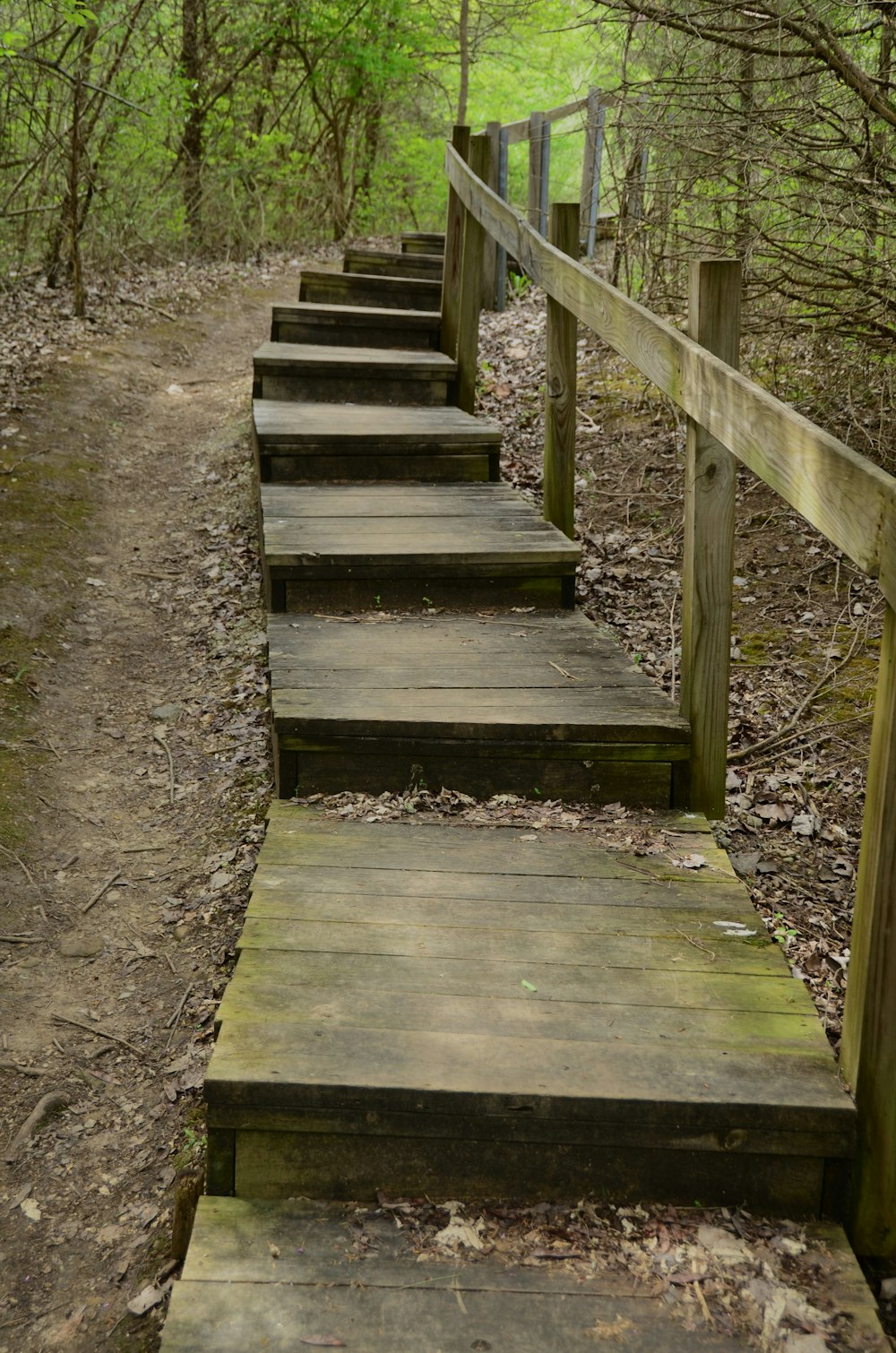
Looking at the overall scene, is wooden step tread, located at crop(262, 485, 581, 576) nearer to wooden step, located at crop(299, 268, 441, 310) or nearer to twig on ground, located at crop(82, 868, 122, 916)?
twig on ground, located at crop(82, 868, 122, 916)

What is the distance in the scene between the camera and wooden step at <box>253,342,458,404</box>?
622cm

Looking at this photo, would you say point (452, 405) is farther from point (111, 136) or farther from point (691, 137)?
point (111, 136)

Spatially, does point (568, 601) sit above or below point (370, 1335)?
above

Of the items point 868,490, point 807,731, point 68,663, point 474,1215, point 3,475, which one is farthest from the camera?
point 3,475

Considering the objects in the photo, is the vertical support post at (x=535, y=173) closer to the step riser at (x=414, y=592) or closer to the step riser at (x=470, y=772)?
the step riser at (x=414, y=592)

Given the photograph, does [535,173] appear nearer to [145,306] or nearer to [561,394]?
[145,306]

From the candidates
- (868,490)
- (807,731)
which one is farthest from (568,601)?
(868,490)

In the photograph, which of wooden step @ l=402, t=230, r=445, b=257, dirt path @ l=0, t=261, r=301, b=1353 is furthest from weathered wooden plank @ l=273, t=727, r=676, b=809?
wooden step @ l=402, t=230, r=445, b=257

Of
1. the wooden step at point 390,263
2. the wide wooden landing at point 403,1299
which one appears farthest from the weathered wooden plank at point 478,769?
the wooden step at point 390,263

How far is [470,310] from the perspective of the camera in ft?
20.1

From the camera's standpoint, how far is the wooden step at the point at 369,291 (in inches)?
306

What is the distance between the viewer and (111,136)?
9.55 metres

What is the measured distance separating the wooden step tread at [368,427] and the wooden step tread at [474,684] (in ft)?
4.87

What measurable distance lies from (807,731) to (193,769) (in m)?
2.18
